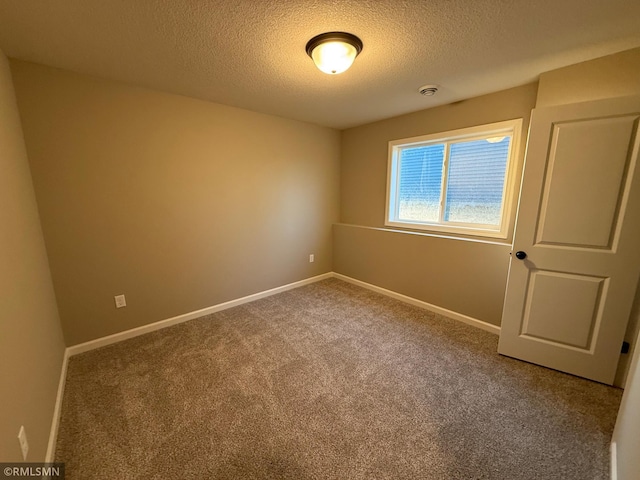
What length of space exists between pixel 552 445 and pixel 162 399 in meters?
2.39

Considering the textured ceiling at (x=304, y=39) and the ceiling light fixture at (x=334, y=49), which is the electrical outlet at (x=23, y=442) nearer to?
the textured ceiling at (x=304, y=39)

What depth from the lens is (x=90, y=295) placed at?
225 cm

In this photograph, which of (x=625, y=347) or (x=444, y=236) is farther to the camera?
(x=444, y=236)

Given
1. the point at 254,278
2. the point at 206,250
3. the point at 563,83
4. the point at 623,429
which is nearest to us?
the point at 623,429

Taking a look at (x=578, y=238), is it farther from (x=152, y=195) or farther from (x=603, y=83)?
(x=152, y=195)

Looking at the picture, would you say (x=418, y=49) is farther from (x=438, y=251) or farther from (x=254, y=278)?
(x=254, y=278)

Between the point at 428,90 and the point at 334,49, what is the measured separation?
3.98 feet

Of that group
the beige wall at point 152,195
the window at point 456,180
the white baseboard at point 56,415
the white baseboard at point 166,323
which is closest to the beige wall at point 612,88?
the window at point 456,180

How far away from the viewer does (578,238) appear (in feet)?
6.03

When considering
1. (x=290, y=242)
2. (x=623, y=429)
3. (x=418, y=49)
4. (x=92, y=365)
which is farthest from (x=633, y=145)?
(x=92, y=365)

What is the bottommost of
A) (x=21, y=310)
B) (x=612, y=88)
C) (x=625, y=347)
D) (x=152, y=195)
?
(x=625, y=347)

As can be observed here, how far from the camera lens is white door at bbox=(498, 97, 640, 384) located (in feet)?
5.49

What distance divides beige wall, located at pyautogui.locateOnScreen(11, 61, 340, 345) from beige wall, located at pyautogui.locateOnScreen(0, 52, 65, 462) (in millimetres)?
178

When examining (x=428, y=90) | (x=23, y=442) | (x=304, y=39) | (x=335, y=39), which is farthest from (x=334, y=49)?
(x=23, y=442)
